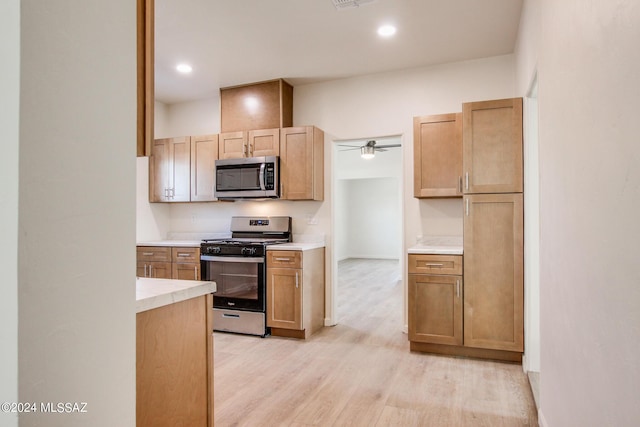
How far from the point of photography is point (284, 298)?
153 inches

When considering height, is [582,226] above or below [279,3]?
below

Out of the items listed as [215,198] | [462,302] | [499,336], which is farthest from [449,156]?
[215,198]

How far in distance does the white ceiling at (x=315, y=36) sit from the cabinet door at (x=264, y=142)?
614mm

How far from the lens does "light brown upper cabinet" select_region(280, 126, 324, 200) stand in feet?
13.6

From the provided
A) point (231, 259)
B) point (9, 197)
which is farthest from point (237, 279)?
point (9, 197)

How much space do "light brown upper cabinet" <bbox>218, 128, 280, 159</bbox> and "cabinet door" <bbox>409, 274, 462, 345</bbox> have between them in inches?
80.3

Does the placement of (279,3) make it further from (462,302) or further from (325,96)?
(462,302)

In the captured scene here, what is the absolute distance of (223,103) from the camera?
4.64 meters

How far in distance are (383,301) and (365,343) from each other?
1.93 metres

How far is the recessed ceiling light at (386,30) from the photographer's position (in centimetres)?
322

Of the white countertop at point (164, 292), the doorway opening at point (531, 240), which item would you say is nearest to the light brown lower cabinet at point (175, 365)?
the white countertop at point (164, 292)

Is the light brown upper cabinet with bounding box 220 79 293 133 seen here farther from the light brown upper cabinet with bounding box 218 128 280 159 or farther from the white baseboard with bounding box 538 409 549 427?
the white baseboard with bounding box 538 409 549 427

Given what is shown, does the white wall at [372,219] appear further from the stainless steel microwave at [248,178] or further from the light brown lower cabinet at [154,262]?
the light brown lower cabinet at [154,262]

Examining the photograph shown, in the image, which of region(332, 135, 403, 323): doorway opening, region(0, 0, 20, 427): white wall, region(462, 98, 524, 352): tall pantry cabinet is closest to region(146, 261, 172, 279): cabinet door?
region(462, 98, 524, 352): tall pantry cabinet
